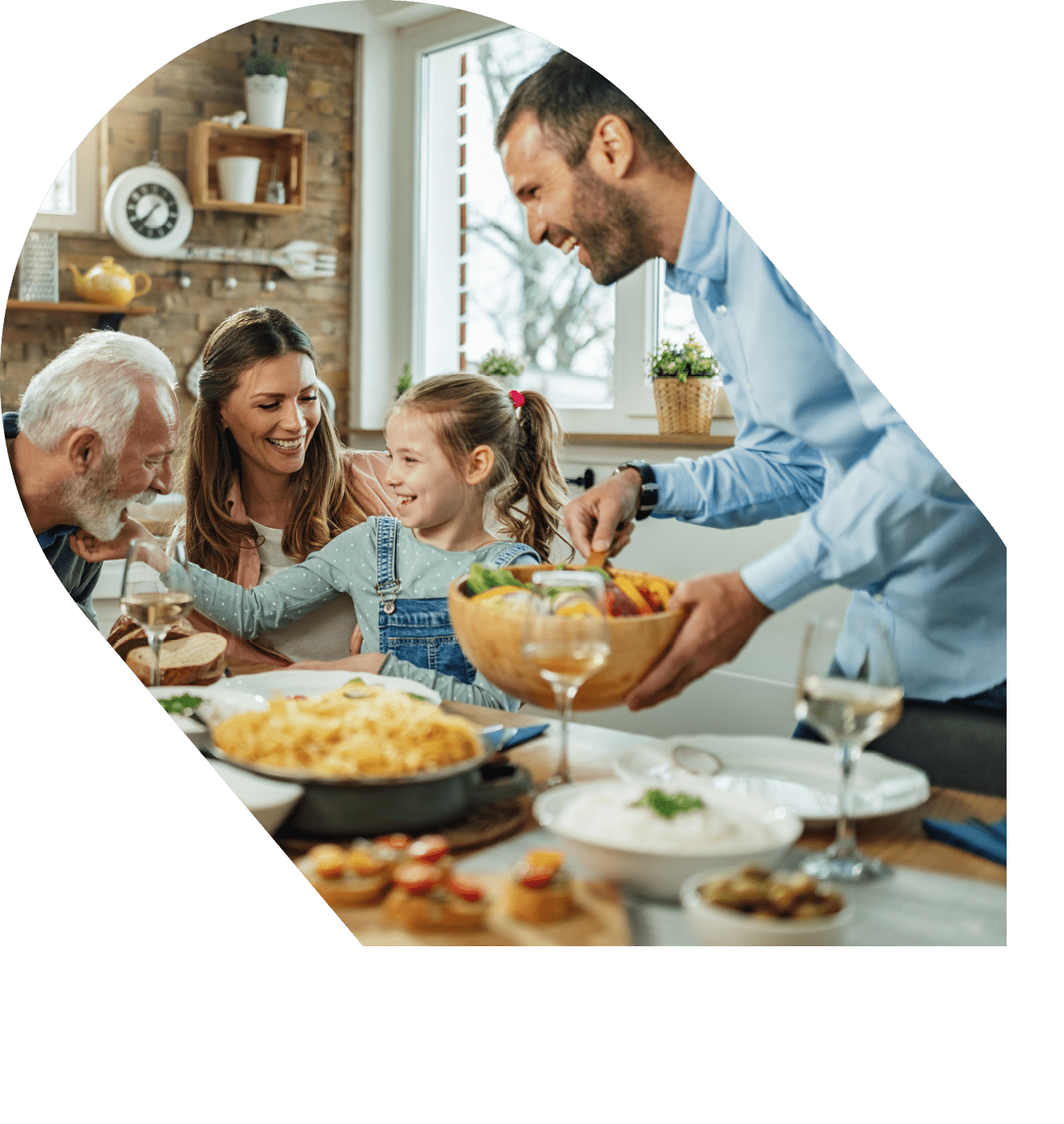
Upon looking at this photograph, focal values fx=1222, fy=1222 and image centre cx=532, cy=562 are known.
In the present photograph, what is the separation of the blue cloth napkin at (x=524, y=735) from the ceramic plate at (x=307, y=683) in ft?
0.36

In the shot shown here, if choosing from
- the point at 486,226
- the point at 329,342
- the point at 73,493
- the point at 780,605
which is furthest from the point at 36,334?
the point at 780,605

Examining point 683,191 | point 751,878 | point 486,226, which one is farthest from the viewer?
point 486,226

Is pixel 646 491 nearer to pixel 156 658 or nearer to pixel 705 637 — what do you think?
pixel 705 637

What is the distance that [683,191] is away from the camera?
1.18 meters

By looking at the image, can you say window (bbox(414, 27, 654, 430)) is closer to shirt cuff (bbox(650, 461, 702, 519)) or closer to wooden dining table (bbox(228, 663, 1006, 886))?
shirt cuff (bbox(650, 461, 702, 519))

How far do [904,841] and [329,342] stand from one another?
84 centimetres

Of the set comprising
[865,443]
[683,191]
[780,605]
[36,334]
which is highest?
[683,191]

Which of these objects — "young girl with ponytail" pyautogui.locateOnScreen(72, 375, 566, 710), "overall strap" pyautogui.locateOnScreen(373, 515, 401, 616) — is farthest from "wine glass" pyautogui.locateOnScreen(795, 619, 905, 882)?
"overall strap" pyautogui.locateOnScreen(373, 515, 401, 616)

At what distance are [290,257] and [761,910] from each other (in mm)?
909

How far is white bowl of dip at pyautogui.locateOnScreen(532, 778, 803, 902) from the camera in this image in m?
0.91

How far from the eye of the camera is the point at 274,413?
1.39 metres

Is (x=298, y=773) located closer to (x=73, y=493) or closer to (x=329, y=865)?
(x=329, y=865)

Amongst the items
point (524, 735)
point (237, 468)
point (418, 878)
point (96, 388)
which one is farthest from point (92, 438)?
point (418, 878)

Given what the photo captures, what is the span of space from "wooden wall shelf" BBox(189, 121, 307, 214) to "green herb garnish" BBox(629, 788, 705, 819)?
811 millimetres
